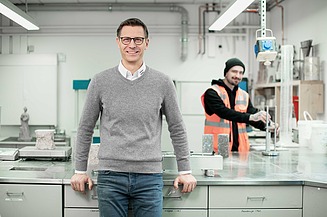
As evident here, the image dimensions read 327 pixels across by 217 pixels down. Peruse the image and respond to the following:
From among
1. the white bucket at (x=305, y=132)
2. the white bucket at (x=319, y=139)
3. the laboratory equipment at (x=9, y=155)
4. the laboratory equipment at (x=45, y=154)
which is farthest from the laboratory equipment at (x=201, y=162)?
the white bucket at (x=305, y=132)

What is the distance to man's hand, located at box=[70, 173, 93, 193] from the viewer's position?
1909 mm

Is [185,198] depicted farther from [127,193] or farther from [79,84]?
[79,84]

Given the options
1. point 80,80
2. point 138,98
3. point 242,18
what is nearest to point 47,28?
point 80,80

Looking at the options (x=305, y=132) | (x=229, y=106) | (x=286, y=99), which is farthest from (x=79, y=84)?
(x=305, y=132)

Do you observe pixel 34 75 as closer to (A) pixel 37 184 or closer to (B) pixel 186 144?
(A) pixel 37 184

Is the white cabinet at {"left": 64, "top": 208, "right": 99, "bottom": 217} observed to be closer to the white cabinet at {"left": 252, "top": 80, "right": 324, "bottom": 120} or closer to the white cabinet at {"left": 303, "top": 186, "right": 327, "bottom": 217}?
the white cabinet at {"left": 303, "top": 186, "right": 327, "bottom": 217}

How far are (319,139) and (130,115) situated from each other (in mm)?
2020

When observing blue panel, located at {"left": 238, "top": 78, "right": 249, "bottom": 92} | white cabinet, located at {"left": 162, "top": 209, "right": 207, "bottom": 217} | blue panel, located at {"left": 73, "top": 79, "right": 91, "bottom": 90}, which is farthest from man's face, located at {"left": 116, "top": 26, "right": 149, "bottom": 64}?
blue panel, located at {"left": 238, "top": 78, "right": 249, "bottom": 92}

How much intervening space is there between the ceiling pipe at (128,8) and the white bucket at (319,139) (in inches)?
109

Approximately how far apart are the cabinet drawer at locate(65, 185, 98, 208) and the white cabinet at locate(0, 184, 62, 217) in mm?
42

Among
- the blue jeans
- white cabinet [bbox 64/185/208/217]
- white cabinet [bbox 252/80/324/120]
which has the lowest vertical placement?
white cabinet [bbox 64/185/208/217]

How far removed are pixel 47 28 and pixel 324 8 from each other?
3.69 meters

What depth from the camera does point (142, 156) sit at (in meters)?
1.73

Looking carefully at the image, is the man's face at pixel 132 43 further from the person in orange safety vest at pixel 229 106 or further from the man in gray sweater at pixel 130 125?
the person in orange safety vest at pixel 229 106
